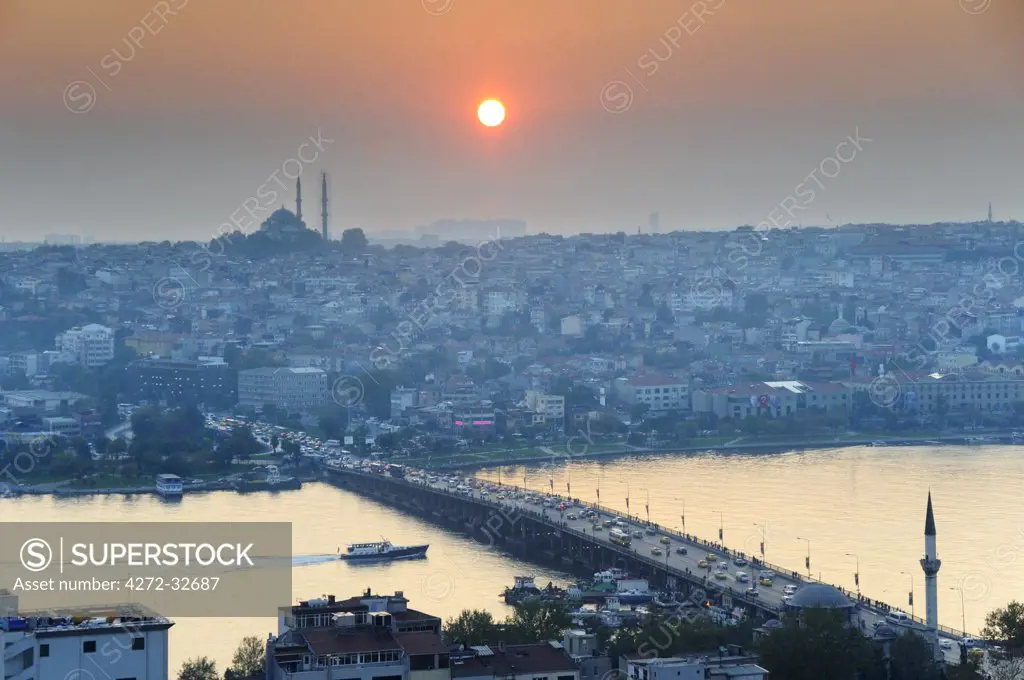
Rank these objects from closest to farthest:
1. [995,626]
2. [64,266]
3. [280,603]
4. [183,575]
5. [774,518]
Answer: [995,626] → [280,603] → [183,575] → [774,518] → [64,266]

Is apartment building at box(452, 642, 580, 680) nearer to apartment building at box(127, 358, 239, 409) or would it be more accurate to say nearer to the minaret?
apartment building at box(127, 358, 239, 409)

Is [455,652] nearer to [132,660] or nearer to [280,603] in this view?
[132,660]

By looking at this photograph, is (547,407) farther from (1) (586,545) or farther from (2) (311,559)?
(2) (311,559)

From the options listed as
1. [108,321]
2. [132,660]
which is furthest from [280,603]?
[108,321]

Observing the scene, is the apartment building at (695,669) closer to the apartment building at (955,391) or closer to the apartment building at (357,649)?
the apartment building at (357,649)

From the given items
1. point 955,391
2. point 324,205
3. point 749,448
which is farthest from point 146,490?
point 324,205
